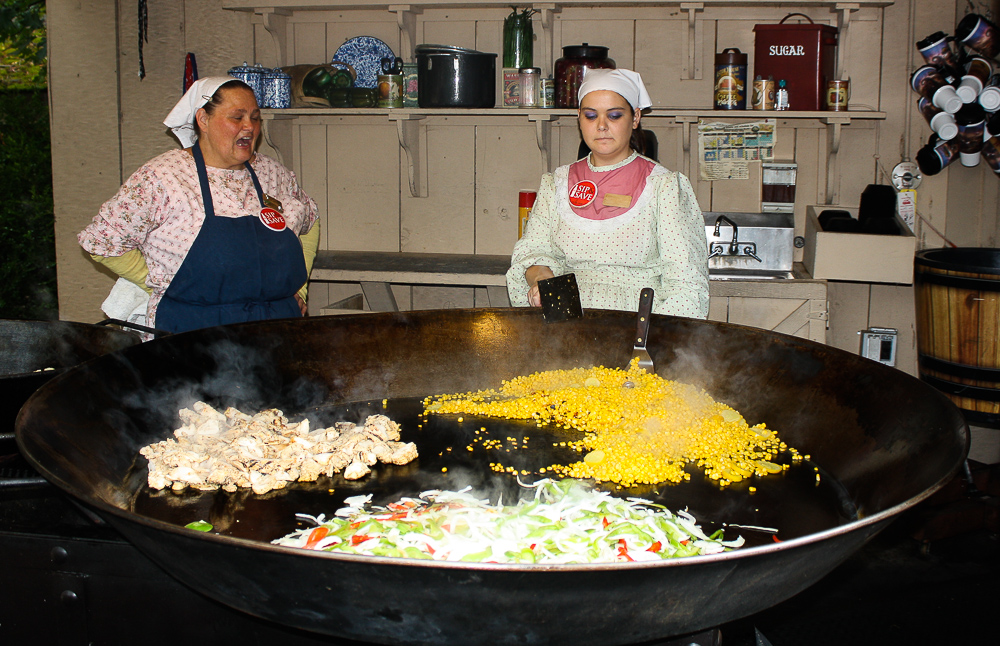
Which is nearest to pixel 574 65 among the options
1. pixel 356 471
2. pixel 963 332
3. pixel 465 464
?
pixel 963 332

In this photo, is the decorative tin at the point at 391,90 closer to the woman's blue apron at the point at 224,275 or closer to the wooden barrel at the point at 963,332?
the woman's blue apron at the point at 224,275

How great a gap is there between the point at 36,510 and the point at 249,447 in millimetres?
397

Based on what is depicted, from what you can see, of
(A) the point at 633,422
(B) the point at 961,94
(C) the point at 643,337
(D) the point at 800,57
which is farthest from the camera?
(D) the point at 800,57

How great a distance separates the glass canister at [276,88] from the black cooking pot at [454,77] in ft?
2.22

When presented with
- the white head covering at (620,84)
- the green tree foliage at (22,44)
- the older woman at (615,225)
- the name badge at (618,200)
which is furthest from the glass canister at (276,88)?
the green tree foliage at (22,44)

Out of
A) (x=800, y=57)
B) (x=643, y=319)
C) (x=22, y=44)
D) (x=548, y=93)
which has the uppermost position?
(x=22, y=44)

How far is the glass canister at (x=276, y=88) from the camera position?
3.77 metres

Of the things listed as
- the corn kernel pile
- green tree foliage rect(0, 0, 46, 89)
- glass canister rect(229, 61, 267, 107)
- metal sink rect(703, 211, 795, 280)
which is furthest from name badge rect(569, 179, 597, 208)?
green tree foliage rect(0, 0, 46, 89)

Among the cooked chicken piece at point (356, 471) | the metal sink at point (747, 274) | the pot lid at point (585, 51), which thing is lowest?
the cooked chicken piece at point (356, 471)

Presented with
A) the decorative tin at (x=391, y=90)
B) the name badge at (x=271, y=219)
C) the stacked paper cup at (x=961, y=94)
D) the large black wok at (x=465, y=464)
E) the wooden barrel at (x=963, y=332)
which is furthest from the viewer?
the decorative tin at (x=391, y=90)

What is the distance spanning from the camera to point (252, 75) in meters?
3.72

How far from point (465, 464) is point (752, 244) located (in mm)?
2370

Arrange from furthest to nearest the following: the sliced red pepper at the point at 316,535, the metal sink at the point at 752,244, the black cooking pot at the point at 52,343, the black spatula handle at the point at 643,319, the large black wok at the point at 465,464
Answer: the metal sink at the point at 752,244, the black spatula handle at the point at 643,319, the black cooking pot at the point at 52,343, the sliced red pepper at the point at 316,535, the large black wok at the point at 465,464

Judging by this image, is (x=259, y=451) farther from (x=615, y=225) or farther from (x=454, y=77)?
(x=454, y=77)
